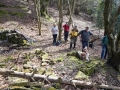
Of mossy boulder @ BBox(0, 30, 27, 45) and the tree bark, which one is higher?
mossy boulder @ BBox(0, 30, 27, 45)

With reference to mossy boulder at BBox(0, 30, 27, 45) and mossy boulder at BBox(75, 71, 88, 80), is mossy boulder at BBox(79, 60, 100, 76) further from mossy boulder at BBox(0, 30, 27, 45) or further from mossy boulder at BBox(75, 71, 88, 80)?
mossy boulder at BBox(0, 30, 27, 45)

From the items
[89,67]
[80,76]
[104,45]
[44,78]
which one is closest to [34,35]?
[104,45]

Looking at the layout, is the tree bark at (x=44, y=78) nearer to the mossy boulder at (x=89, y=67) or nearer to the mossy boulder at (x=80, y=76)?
the mossy boulder at (x=80, y=76)

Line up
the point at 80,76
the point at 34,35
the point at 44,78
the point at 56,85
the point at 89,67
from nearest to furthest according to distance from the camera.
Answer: the point at 56,85, the point at 44,78, the point at 80,76, the point at 89,67, the point at 34,35

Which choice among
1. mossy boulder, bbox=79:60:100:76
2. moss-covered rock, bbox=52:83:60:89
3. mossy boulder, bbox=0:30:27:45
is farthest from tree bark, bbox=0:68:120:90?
mossy boulder, bbox=0:30:27:45

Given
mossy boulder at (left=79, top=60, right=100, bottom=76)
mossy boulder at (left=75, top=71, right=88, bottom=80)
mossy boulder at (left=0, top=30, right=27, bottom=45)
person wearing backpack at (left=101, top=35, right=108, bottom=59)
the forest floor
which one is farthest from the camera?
mossy boulder at (left=0, top=30, right=27, bottom=45)

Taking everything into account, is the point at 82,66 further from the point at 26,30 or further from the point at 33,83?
the point at 26,30

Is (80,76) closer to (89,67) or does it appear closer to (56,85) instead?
(89,67)

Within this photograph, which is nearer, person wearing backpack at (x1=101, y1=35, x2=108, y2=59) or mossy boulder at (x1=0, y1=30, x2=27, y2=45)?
person wearing backpack at (x1=101, y1=35, x2=108, y2=59)

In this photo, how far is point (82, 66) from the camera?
9.70 meters

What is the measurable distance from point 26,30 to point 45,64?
9.54 metres

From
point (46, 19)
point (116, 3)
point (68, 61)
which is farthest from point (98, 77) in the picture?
point (46, 19)

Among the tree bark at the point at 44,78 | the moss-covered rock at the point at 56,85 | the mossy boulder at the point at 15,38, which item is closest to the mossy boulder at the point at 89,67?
the tree bark at the point at 44,78

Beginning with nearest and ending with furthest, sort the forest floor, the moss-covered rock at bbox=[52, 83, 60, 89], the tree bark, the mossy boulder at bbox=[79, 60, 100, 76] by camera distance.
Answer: the moss-covered rock at bbox=[52, 83, 60, 89]
the tree bark
the mossy boulder at bbox=[79, 60, 100, 76]
the forest floor
